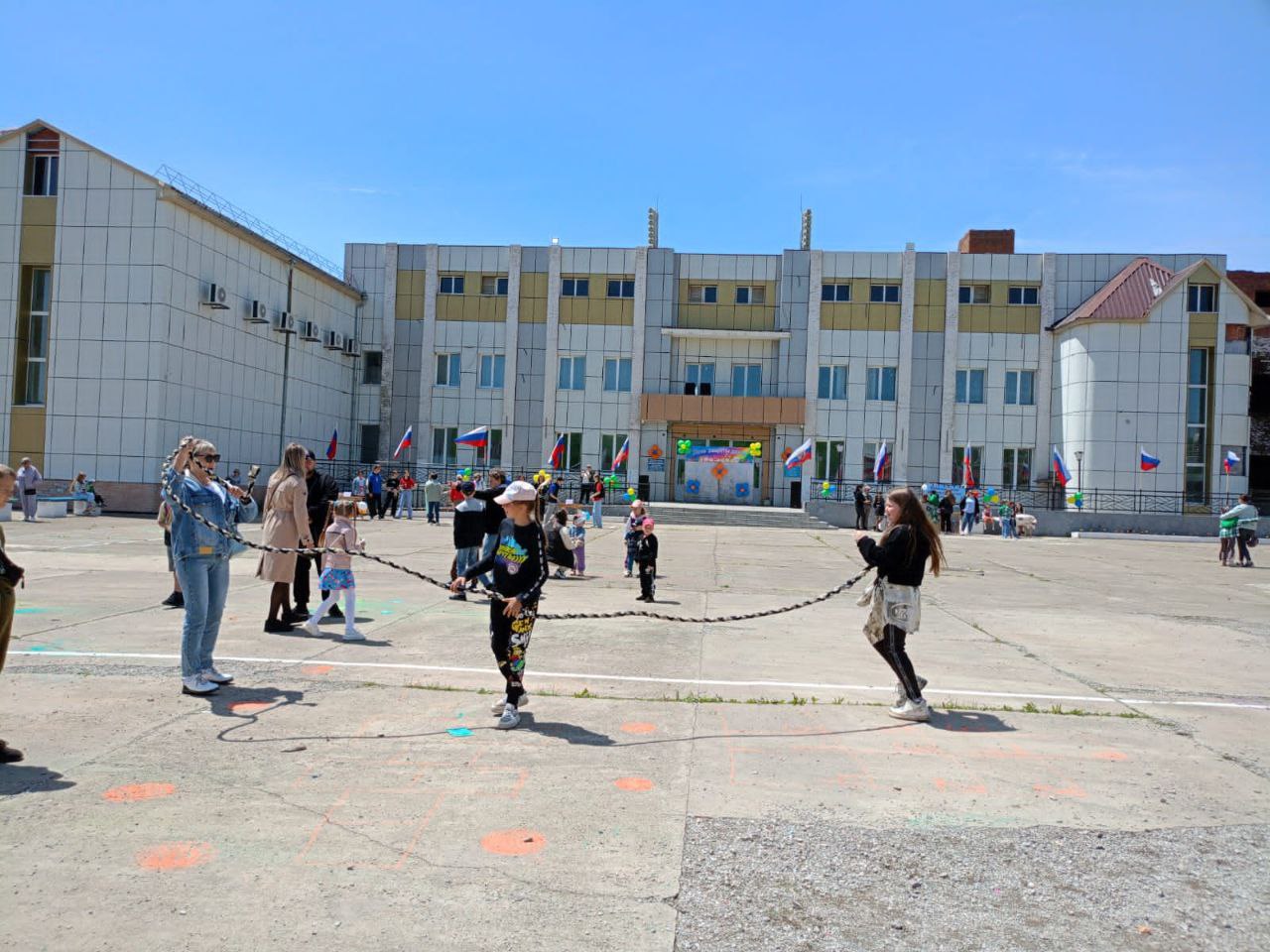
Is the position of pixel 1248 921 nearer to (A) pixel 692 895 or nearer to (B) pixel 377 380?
(A) pixel 692 895

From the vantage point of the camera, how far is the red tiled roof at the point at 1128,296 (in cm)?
3906

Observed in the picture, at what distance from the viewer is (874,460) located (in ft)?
Result: 143

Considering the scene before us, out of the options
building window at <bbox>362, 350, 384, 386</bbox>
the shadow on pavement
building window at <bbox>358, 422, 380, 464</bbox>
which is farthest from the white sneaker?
building window at <bbox>362, 350, 384, 386</bbox>

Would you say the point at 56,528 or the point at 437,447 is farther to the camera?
the point at 437,447

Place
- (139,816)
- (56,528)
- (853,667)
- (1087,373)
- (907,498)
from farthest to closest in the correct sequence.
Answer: (1087,373), (56,528), (853,667), (907,498), (139,816)

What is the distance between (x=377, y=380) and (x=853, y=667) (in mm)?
41229

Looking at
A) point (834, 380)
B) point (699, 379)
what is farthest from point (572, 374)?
point (834, 380)

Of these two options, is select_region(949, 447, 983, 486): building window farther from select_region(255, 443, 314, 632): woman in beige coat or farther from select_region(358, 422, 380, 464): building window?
select_region(255, 443, 314, 632): woman in beige coat

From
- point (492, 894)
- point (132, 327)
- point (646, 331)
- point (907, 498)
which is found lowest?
point (492, 894)

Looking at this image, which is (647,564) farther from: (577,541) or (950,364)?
(950,364)

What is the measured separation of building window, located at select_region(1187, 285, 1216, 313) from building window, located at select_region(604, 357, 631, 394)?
998 inches

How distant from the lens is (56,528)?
2183 cm

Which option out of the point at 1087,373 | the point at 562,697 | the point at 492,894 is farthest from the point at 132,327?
the point at 1087,373

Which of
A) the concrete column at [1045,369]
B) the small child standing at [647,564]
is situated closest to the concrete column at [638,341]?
the concrete column at [1045,369]
